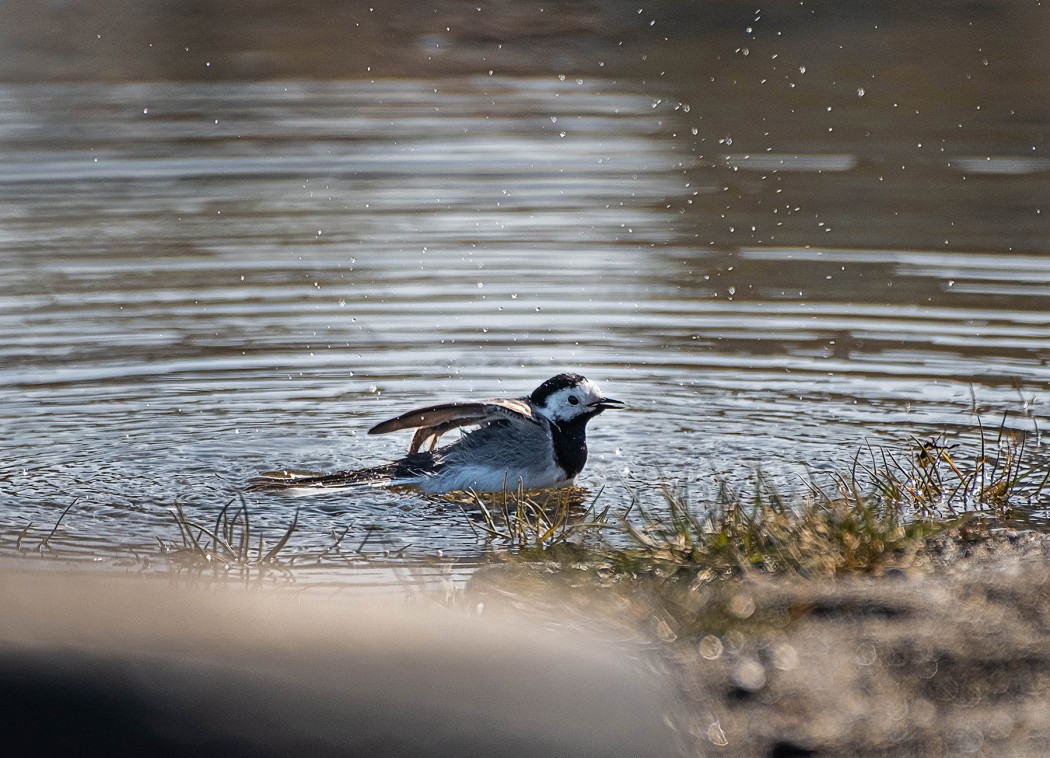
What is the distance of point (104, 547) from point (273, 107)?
41.4 ft

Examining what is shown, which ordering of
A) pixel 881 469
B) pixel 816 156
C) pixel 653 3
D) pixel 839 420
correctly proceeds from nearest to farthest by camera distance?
pixel 881 469, pixel 839 420, pixel 816 156, pixel 653 3

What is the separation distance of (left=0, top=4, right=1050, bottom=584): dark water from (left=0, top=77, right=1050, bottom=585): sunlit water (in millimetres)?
32

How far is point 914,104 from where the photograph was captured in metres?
17.8

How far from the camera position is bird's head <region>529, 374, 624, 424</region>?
7305mm

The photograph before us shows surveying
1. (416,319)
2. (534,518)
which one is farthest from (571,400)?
→ (416,319)

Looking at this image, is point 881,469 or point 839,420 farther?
point 839,420

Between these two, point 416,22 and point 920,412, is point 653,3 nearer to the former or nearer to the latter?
point 416,22

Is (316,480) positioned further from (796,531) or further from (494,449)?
(796,531)

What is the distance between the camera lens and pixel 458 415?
23.1 feet

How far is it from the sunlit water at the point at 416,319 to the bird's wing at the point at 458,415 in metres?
0.35

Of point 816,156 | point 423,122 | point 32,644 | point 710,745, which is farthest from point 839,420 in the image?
point 423,122

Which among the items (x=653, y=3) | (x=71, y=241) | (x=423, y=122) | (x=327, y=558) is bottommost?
(x=327, y=558)

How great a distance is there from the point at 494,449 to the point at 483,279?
3865 millimetres

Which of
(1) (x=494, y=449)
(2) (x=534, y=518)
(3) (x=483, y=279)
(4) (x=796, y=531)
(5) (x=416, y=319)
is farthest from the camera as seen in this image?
(3) (x=483, y=279)
